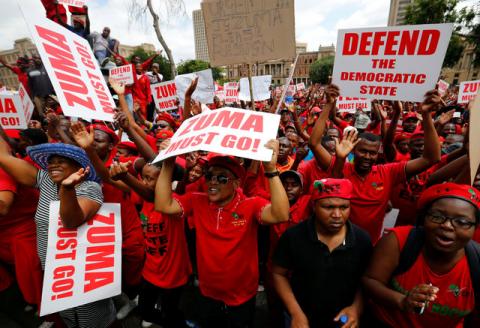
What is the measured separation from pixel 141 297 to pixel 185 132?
1.69m

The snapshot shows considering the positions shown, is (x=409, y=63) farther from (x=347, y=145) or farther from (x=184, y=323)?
(x=184, y=323)

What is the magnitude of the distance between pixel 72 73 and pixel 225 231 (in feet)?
6.39

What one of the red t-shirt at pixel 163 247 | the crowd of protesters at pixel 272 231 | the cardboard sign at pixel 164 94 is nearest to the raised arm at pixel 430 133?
the crowd of protesters at pixel 272 231

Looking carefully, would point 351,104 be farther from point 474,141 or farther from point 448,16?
point 448,16

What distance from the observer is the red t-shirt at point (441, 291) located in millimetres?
1492

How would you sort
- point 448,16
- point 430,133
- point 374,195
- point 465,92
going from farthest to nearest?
point 448,16, point 465,92, point 374,195, point 430,133

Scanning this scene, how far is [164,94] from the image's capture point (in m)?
6.56

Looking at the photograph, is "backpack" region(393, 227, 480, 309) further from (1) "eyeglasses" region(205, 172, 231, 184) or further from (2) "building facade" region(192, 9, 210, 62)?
(2) "building facade" region(192, 9, 210, 62)

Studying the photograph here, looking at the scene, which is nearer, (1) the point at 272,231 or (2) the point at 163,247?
(2) the point at 163,247

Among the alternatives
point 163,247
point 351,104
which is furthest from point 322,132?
point 351,104

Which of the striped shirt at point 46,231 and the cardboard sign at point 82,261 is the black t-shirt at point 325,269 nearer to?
the cardboard sign at point 82,261

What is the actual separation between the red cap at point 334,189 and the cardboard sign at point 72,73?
6.28 feet

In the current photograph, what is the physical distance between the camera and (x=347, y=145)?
7.64 feet

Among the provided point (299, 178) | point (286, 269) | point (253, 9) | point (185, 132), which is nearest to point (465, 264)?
point (286, 269)
